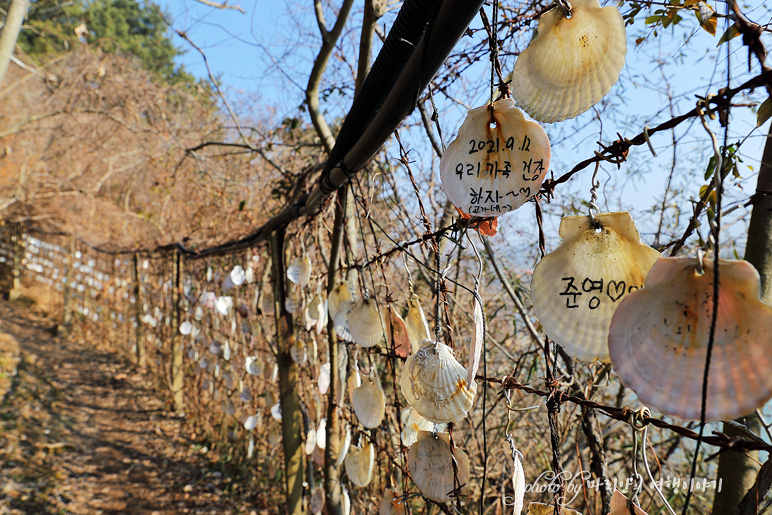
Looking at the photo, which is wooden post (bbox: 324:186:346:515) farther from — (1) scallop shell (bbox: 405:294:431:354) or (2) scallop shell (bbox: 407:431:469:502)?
(2) scallop shell (bbox: 407:431:469:502)

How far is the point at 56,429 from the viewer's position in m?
3.57

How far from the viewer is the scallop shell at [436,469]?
78 cm

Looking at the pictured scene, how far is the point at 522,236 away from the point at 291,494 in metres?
1.75

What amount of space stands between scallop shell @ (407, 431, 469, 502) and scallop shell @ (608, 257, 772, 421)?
49 centimetres

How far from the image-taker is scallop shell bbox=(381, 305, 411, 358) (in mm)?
981

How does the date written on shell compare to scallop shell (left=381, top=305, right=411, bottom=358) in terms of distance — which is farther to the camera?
scallop shell (left=381, top=305, right=411, bottom=358)

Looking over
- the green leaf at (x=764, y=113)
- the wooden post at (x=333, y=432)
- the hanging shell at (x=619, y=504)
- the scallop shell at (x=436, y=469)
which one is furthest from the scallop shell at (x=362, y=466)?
the green leaf at (x=764, y=113)

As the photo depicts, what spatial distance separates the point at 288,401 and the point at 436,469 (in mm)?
1405

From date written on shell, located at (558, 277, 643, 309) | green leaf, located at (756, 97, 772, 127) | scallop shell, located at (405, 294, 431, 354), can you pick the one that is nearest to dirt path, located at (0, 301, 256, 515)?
scallop shell, located at (405, 294, 431, 354)

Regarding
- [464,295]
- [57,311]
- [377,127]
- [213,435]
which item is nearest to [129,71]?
[57,311]

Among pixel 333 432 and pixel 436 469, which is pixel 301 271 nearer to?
Answer: pixel 333 432

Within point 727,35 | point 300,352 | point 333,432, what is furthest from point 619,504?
point 300,352

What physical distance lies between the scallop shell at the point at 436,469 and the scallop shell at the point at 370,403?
10.9 inches

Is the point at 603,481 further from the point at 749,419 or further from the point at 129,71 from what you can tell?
the point at 129,71
